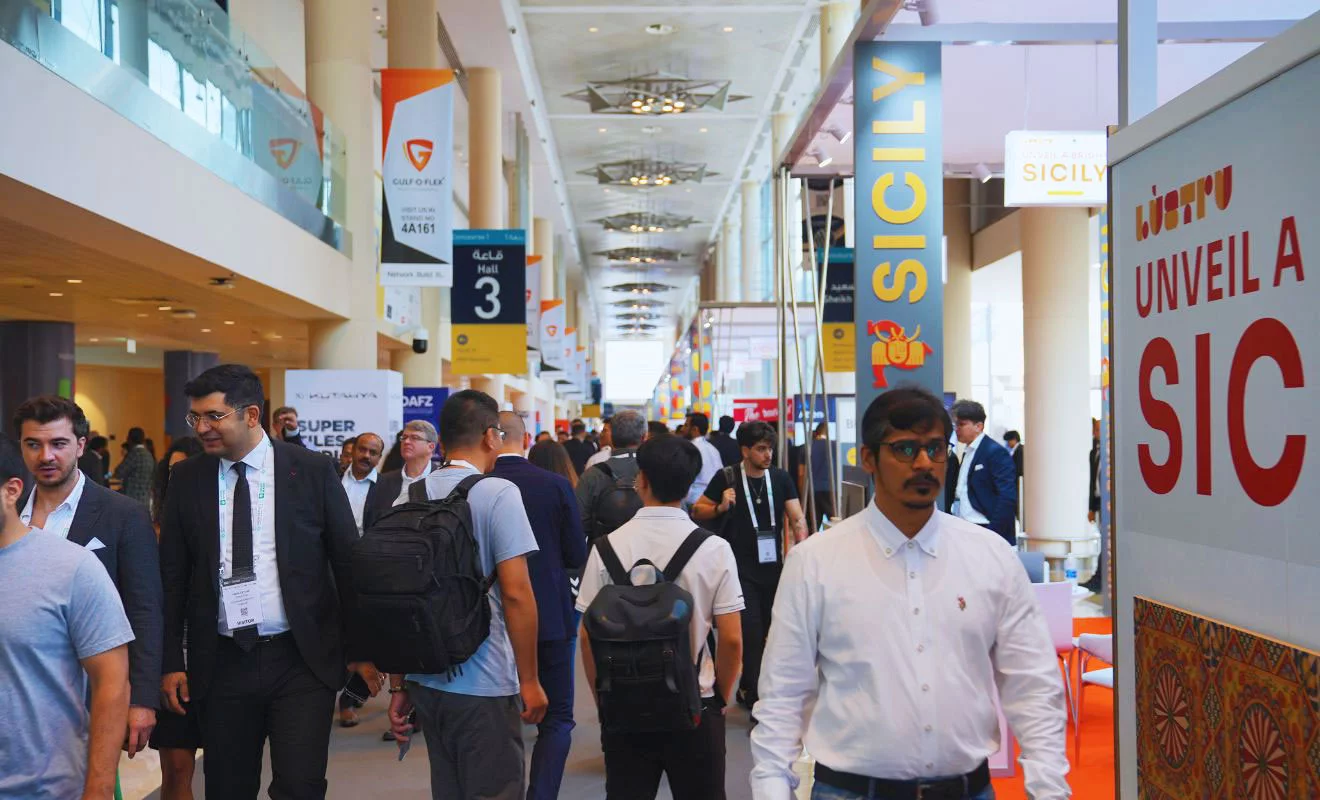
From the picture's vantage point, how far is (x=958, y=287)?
778 inches

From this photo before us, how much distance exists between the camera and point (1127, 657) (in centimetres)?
312

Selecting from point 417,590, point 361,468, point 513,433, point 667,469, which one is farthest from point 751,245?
point 417,590

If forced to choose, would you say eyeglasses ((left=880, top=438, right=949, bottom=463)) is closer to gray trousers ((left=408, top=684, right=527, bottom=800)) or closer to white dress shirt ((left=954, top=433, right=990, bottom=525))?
gray trousers ((left=408, top=684, right=527, bottom=800))

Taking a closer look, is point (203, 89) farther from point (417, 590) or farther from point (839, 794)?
point (839, 794)

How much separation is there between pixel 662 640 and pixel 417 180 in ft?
28.8

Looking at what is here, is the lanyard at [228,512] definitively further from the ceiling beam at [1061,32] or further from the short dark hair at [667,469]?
the ceiling beam at [1061,32]

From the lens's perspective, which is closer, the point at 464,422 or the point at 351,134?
the point at 464,422

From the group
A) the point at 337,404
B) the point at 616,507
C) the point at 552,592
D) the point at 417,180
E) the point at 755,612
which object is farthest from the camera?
the point at 417,180

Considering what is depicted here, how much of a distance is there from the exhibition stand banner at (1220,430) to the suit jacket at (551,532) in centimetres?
227

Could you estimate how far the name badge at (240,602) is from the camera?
3.46 m

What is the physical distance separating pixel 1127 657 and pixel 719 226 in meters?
39.0

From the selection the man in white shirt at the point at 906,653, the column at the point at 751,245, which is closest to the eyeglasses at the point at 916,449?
the man in white shirt at the point at 906,653

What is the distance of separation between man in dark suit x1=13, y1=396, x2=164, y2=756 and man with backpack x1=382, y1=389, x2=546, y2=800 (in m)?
0.60

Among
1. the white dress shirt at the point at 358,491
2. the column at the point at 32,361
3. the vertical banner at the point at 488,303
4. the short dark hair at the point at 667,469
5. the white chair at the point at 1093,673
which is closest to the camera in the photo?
the short dark hair at the point at 667,469
